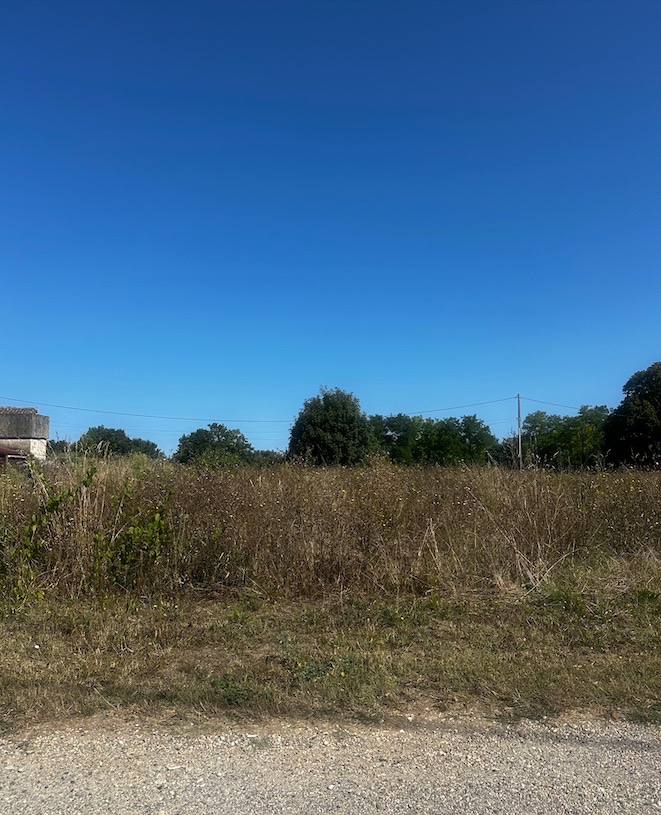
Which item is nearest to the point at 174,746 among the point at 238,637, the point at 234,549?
the point at 238,637

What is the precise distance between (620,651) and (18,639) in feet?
14.8

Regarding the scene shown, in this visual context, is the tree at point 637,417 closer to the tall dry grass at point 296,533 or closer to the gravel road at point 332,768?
the tall dry grass at point 296,533

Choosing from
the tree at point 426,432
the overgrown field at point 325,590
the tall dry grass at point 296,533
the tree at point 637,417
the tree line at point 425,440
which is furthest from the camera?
the tree at point 426,432

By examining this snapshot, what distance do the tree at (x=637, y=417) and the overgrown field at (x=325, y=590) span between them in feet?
124

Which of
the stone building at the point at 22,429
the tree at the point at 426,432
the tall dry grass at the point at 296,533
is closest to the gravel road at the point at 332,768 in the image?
the tall dry grass at the point at 296,533

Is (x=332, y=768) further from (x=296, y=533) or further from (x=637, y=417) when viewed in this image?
(x=637, y=417)

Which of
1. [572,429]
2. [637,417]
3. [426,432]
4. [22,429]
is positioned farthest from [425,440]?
[22,429]

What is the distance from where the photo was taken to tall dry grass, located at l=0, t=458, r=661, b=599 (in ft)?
18.4

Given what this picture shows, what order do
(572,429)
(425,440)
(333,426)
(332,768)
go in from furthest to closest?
1. (425,440)
2. (572,429)
3. (333,426)
4. (332,768)

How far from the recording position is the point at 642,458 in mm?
9516

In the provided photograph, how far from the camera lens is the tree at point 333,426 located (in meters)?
30.4

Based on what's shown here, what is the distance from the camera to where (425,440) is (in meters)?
73.8

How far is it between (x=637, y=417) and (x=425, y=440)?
33.1m

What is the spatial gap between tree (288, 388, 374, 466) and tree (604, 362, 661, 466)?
19737 millimetres
